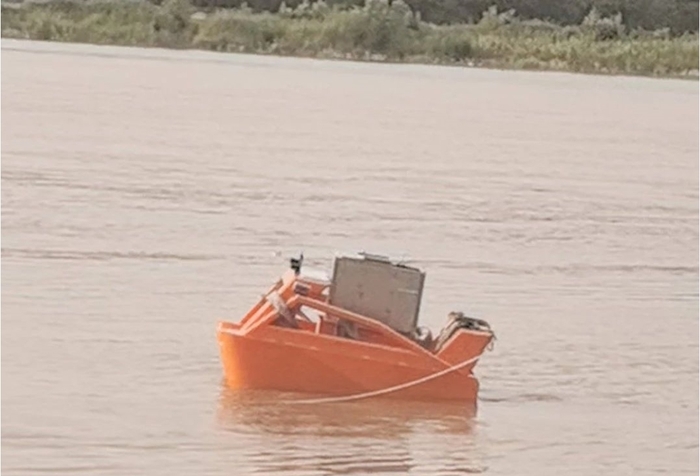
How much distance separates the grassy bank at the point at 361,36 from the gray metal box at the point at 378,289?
163 ft

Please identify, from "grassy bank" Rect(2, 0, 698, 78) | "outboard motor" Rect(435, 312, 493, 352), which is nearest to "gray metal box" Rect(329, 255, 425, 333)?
"outboard motor" Rect(435, 312, 493, 352)

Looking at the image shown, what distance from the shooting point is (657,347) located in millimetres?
15102

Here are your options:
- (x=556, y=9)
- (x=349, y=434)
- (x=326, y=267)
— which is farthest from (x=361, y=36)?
(x=349, y=434)

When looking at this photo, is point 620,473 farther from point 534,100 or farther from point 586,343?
point 534,100

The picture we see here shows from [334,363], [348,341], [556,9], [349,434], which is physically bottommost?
[556,9]

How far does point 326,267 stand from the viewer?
55.9 feet

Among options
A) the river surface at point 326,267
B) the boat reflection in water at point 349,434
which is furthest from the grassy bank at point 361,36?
the boat reflection in water at point 349,434

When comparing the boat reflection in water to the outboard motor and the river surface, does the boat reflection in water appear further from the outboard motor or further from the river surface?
the outboard motor

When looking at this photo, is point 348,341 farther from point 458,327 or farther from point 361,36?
point 361,36

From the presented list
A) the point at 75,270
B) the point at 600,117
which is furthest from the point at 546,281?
the point at 600,117

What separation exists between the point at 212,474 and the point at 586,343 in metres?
4.75

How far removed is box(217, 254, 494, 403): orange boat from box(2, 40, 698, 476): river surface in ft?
0.44

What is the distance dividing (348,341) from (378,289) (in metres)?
0.32

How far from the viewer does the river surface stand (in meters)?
11.6
